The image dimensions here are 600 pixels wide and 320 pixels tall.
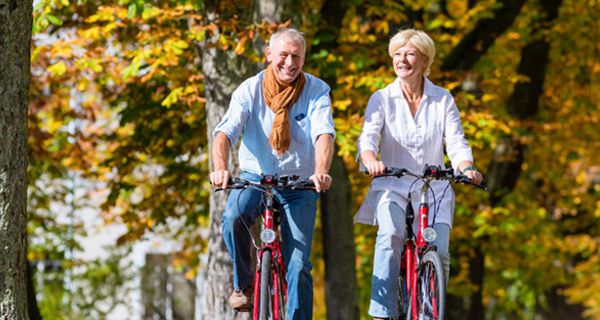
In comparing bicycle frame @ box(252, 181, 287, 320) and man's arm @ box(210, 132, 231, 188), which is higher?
man's arm @ box(210, 132, 231, 188)

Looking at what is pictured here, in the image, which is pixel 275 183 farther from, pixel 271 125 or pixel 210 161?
pixel 210 161

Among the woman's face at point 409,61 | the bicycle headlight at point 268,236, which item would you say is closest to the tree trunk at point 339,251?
the woman's face at point 409,61

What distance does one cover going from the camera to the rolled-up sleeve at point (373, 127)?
727cm

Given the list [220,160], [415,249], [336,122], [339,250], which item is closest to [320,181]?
[220,160]

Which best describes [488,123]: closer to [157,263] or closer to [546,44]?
[546,44]

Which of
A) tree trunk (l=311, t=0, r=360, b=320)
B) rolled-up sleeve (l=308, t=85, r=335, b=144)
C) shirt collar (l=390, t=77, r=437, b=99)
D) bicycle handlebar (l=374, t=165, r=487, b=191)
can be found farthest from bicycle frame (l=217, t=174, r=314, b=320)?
tree trunk (l=311, t=0, r=360, b=320)

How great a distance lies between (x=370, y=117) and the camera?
24.3 feet

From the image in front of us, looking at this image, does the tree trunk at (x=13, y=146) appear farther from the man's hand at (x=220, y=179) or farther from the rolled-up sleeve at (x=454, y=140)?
the rolled-up sleeve at (x=454, y=140)

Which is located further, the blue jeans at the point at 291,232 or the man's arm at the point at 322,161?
the blue jeans at the point at 291,232

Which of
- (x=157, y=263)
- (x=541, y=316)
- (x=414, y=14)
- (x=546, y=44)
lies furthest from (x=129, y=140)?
(x=541, y=316)

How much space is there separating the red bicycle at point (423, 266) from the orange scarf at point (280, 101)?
609 millimetres

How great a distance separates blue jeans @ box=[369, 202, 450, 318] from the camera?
7227mm

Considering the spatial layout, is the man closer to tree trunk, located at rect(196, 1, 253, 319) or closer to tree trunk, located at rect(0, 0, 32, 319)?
tree trunk, located at rect(0, 0, 32, 319)

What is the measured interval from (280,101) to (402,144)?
814mm
